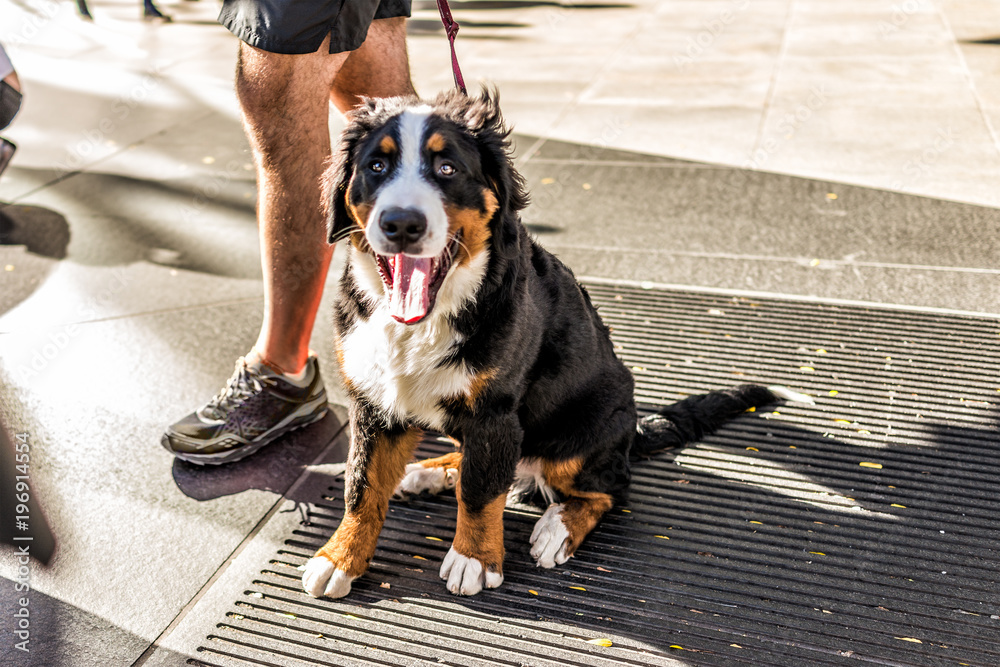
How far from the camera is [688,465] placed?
2.85 meters

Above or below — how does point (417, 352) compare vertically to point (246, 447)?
above

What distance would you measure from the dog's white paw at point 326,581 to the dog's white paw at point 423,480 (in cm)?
42

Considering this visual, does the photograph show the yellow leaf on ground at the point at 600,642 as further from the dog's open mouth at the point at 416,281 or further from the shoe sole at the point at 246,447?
the shoe sole at the point at 246,447

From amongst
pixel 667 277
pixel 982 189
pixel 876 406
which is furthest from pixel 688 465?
pixel 982 189

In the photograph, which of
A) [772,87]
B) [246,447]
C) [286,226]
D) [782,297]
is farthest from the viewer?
[772,87]

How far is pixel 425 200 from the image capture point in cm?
200

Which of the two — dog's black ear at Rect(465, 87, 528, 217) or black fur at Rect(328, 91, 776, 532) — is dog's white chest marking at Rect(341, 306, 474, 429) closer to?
black fur at Rect(328, 91, 776, 532)

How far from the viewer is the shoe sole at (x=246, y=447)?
9.48 feet

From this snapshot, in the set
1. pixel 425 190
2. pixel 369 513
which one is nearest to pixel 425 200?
pixel 425 190

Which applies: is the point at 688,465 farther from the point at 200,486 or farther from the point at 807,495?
the point at 200,486

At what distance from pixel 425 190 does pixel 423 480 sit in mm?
1097

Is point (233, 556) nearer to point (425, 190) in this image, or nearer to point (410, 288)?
point (410, 288)

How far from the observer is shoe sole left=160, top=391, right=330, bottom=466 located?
2889 millimetres

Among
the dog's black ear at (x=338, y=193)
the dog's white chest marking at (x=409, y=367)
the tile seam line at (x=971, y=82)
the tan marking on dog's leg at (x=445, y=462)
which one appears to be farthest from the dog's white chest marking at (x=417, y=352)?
the tile seam line at (x=971, y=82)
